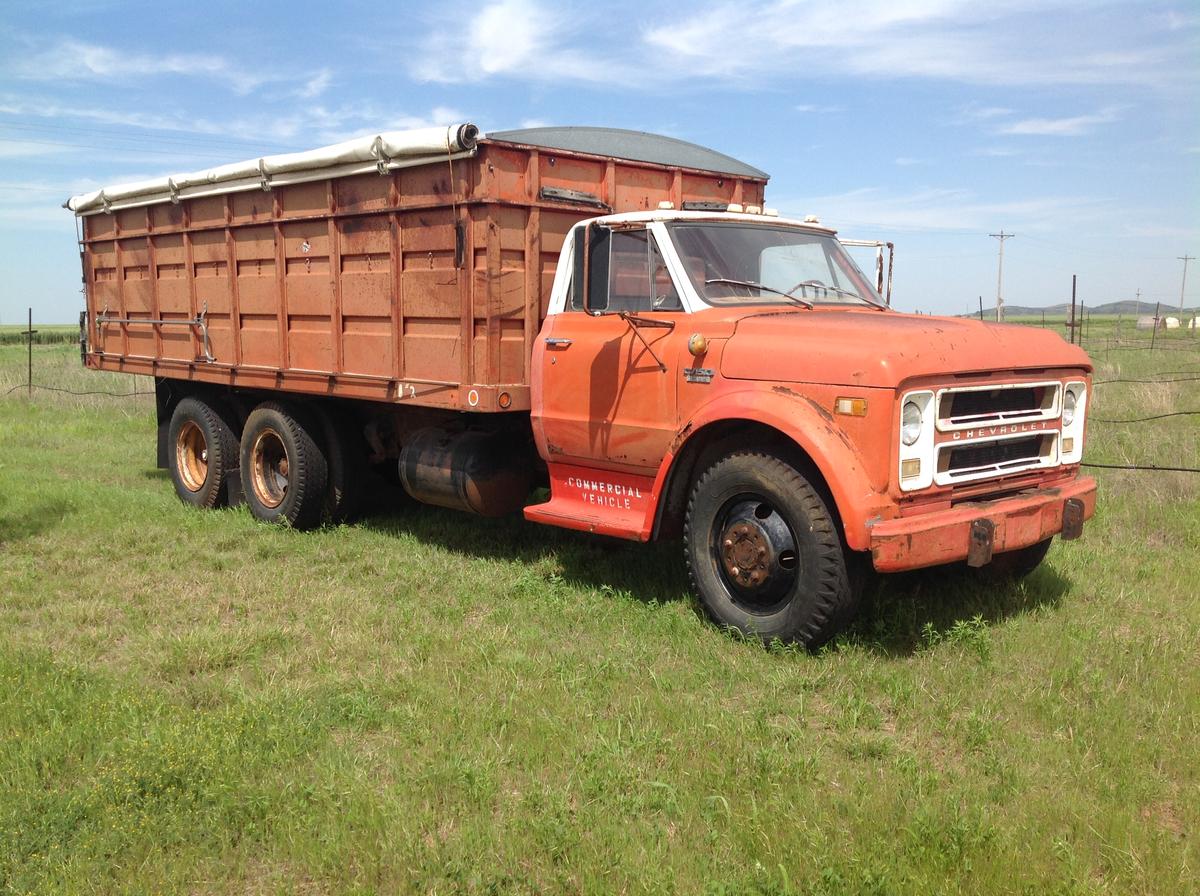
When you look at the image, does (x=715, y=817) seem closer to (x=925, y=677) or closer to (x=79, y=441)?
(x=925, y=677)

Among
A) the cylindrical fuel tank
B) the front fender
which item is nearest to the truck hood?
the front fender

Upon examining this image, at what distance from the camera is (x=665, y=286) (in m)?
5.88

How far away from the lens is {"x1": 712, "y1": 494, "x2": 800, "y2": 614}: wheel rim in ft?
17.1

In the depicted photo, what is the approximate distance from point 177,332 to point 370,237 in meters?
3.23

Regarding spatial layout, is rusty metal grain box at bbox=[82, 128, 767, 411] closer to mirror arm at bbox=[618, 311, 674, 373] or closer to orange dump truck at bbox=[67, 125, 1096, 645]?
orange dump truck at bbox=[67, 125, 1096, 645]

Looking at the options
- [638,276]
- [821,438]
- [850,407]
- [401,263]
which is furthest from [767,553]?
[401,263]

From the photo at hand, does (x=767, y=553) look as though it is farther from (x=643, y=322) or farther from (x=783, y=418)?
(x=643, y=322)

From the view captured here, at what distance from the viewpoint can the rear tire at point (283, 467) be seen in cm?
830

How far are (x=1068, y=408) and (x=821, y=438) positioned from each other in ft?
5.93

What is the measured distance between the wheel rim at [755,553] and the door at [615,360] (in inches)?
24.1

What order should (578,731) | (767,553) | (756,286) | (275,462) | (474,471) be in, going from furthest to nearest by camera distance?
(275,462), (474,471), (756,286), (767,553), (578,731)

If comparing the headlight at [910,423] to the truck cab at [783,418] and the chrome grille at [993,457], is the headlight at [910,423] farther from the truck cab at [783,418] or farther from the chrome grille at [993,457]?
the chrome grille at [993,457]

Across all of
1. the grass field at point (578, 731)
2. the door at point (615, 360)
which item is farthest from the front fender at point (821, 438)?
the grass field at point (578, 731)

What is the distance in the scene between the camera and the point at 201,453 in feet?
32.8
